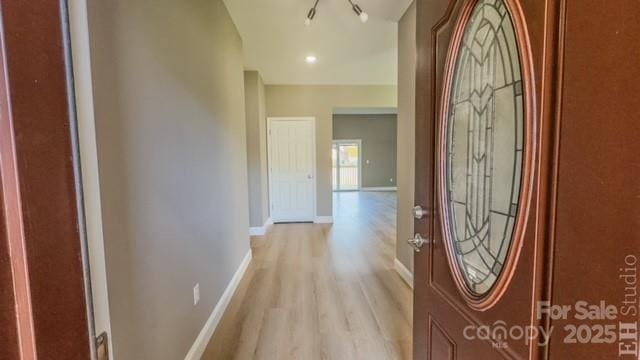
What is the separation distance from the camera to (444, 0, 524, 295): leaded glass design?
80 cm

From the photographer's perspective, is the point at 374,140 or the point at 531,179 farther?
the point at 374,140

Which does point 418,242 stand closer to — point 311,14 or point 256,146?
point 311,14

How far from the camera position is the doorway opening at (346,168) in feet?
39.8

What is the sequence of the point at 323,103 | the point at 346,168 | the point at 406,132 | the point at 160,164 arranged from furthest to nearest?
the point at 346,168 < the point at 323,103 < the point at 406,132 < the point at 160,164

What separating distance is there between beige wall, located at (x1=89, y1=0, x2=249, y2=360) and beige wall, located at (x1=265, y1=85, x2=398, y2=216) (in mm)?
3165

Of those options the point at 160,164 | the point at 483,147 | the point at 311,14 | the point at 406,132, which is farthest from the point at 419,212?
the point at 311,14

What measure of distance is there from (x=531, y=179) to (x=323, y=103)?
5527mm

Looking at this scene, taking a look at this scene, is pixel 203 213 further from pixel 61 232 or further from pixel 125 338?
pixel 61 232

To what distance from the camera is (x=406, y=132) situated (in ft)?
10.6

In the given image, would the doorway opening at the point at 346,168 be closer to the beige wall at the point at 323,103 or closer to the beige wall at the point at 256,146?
the beige wall at the point at 323,103

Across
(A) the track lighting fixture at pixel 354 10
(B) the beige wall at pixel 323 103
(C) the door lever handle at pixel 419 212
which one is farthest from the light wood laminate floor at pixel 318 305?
(A) the track lighting fixture at pixel 354 10

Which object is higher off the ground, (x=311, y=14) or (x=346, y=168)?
(x=311, y=14)

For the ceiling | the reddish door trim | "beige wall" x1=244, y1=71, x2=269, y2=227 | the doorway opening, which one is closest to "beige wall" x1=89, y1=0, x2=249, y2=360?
the ceiling

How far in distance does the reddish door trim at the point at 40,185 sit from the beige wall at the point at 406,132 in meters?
2.86
